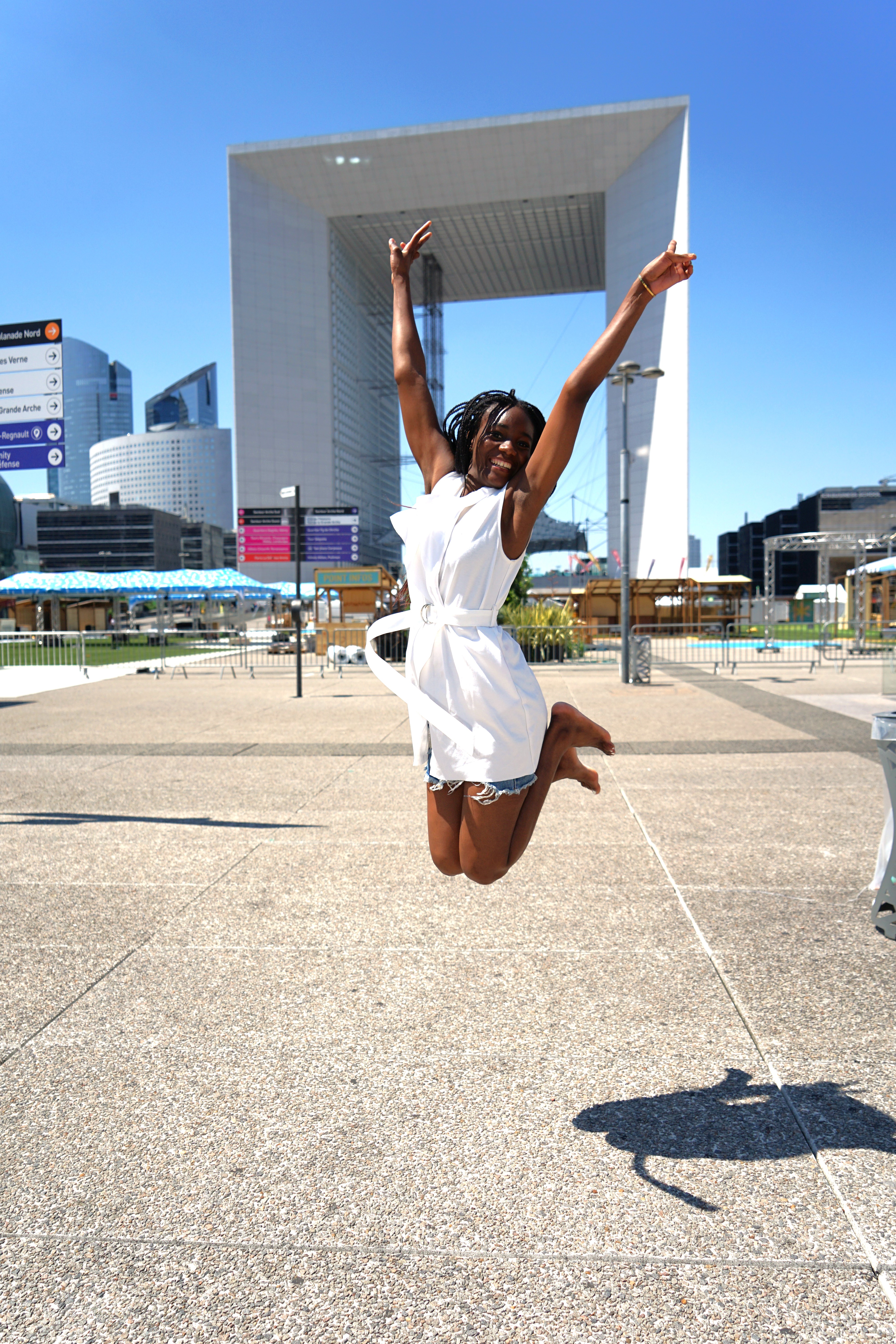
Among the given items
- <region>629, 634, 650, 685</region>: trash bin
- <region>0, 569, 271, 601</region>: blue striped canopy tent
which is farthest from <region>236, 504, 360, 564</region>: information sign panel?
<region>629, 634, 650, 685</region>: trash bin

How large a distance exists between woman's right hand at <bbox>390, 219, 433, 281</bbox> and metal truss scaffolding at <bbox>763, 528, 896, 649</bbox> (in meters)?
24.6

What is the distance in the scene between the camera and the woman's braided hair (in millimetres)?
2717

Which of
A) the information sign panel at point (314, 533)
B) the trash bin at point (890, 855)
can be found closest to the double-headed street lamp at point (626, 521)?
the trash bin at point (890, 855)

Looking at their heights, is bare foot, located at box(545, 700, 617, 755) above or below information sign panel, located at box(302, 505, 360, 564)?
below

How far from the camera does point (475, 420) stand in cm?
284

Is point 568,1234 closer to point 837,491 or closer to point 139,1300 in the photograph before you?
point 139,1300

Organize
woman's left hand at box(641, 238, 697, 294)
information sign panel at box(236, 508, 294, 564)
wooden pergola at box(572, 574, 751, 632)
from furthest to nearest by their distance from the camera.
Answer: information sign panel at box(236, 508, 294, 564) < wooden pergola at box(572, 574, 751, 632) < woman's left hand at box(641, 238, 697, 294)

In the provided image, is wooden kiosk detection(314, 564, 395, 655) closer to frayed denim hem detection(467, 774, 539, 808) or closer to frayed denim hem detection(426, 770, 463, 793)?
frayed denim hem detection(426, 770, 463, 793)

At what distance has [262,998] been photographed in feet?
12.8

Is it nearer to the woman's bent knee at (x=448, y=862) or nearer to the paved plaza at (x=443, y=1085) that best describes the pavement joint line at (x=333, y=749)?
the paved plaza at (x=443, y=1085)

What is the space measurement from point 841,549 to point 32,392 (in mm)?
37520

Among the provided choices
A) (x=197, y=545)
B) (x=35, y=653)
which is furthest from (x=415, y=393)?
(x=197, y=545)

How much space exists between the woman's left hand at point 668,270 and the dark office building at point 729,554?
475ft

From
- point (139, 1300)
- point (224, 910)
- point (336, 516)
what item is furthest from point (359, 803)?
point (336, 516)
